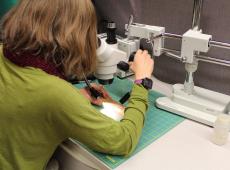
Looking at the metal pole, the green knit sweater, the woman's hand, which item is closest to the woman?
the green knit sweater

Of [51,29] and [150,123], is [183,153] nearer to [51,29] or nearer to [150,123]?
[150,123]

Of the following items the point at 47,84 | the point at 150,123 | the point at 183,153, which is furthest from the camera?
the point at 150,123

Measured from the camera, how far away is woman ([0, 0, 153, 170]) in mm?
822

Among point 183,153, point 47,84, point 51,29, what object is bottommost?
point 183,153

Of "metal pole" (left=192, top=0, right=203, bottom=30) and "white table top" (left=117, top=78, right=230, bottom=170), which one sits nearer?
"white table top" (left=117, top=78, right=230, bottom=170)

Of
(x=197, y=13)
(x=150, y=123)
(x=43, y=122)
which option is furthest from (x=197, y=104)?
(x=43, y=122)

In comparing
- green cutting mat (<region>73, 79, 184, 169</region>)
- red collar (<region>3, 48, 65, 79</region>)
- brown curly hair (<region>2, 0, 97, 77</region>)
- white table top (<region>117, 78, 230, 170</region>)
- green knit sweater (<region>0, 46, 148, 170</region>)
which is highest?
brown curly hair (<region>2, 0, 97, 77</region>)

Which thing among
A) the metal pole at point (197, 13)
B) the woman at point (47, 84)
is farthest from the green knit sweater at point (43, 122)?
the metal pole at point (197, 13)

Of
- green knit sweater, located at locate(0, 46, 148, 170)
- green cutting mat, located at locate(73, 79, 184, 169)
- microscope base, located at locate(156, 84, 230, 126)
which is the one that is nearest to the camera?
green knit sweater, located at locate(0, 46, 148, 170)

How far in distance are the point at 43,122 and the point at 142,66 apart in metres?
0.45

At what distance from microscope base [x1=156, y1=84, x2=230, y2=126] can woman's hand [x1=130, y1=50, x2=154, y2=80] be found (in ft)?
0.52

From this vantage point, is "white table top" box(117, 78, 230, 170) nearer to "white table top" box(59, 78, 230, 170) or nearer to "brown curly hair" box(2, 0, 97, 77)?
"white table top" box(59, 78, 230, 170)

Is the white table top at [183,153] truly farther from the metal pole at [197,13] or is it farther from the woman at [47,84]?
the metal pole at [197,13]

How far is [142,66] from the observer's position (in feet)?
3.71
